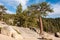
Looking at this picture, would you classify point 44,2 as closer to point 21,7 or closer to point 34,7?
point 34,7

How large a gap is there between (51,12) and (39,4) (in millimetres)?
3774

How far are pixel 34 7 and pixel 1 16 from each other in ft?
60.5

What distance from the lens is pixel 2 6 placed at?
55.3m

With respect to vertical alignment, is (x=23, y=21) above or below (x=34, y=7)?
below

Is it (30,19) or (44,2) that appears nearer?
(44,2)

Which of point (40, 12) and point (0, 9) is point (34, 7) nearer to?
point (40, 12)

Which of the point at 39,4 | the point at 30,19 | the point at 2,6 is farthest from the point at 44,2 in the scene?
the point at 2,6

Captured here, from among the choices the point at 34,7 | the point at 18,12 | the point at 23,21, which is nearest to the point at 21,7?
the point at 18,12

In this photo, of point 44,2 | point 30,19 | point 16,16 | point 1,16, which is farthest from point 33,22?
point 44,2

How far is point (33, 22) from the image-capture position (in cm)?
5438

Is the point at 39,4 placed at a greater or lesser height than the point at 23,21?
greater

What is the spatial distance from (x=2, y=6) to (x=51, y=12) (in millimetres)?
20708

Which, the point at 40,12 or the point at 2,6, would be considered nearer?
the point at 40,12

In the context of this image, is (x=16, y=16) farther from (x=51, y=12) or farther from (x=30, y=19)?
(x=51, y=12)
